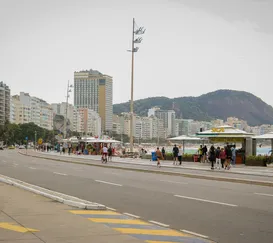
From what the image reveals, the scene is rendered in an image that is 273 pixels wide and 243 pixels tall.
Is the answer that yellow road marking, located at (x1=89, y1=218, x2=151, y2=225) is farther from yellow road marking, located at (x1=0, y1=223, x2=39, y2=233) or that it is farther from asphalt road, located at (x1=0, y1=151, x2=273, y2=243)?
yellow road marking, located at (x1=0, y1=223, x2=39, y2=233)

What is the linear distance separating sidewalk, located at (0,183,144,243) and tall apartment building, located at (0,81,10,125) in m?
177

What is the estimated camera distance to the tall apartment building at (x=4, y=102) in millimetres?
185887

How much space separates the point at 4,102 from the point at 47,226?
189 metres

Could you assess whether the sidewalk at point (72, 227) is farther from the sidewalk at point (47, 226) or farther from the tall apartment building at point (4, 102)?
the tall apartment building at point (4, 102)

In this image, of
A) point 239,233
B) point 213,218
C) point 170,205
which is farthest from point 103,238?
point 170,205

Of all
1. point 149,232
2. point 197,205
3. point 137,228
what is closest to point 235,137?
point 197,205

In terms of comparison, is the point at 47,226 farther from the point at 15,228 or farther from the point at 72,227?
the point at 15,228

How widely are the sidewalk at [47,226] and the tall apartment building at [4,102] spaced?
580 feet

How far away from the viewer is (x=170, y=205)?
12750 millimetres

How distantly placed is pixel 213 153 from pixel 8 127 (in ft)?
415

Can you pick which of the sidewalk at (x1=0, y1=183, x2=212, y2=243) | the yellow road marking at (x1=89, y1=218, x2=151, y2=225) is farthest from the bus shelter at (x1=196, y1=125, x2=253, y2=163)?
the yellow road marking at (x1=89, y1=218, x2=151, y2=225)

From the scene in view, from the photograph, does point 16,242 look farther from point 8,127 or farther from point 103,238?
point 8,127

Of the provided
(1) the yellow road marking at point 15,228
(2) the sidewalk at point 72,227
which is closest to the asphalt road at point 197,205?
(2) the sidewalk at point 72,227

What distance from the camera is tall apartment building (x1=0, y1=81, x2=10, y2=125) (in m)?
186
